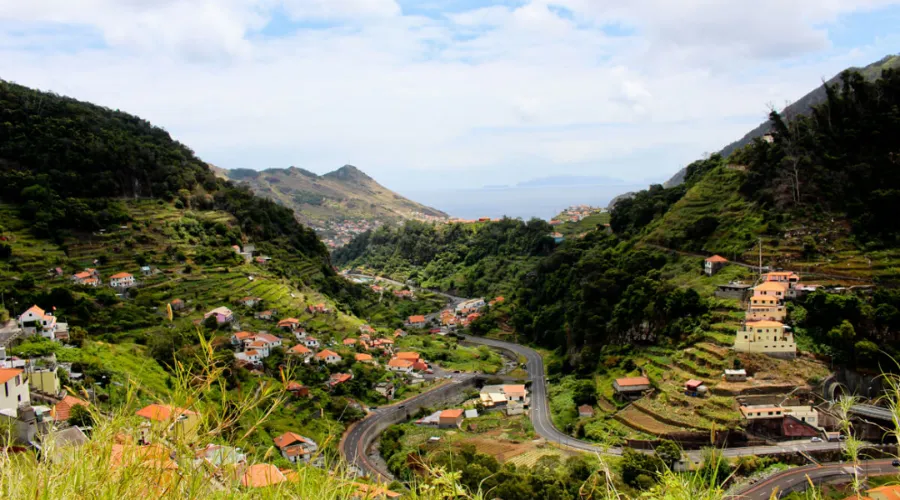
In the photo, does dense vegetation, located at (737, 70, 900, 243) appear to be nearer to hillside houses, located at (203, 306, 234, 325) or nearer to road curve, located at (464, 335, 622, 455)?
road curve, located at (464, 335, 622, 455)

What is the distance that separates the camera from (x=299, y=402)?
63.8ft

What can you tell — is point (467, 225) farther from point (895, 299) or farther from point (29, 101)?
point (895, 299)

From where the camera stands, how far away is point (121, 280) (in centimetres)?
2430

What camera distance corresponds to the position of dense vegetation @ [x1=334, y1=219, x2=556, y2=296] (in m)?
45.0

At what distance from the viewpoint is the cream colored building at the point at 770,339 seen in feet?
57.4

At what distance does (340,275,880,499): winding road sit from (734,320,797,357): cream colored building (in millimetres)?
2988

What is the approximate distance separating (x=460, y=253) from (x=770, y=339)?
3651cm

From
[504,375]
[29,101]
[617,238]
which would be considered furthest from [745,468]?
[29,101]

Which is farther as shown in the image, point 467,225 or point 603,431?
point 467,225

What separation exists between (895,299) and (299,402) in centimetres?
1834

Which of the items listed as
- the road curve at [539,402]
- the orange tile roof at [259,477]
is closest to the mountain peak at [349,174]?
the road curve at [539,402]

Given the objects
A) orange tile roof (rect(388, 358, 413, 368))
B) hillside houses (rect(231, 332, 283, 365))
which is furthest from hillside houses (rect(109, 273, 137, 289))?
orange tile roof (rect(388, 358, 413, 368))

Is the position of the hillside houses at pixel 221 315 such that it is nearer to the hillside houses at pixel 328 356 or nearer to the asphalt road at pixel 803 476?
the hillside houses at pixel 328 356

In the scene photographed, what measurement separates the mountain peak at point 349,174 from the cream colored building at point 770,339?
387ft
